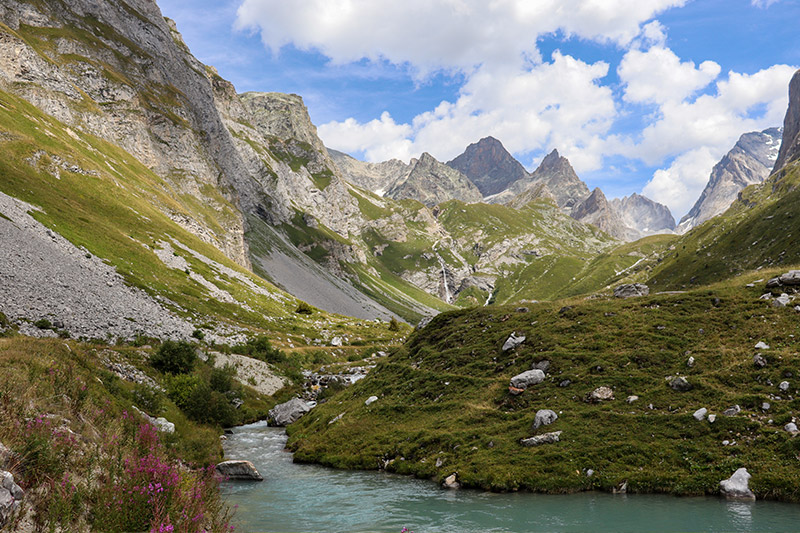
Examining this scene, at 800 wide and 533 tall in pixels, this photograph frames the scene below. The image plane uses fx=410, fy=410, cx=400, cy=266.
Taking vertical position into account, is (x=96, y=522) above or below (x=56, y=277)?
below

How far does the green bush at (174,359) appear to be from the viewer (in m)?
43.9

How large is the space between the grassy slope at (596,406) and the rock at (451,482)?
426 mm

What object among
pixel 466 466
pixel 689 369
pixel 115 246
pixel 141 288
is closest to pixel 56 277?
pixel 141 288

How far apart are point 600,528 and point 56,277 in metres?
75.3

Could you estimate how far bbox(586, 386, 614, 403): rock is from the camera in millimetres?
27500

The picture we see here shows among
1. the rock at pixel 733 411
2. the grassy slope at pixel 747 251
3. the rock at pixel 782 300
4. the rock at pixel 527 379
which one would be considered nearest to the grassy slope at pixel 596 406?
the rock at pixel 733 411

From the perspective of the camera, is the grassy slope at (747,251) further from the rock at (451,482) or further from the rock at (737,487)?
the rock at (451,482)

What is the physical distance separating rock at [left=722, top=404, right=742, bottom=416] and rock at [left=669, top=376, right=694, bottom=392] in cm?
254

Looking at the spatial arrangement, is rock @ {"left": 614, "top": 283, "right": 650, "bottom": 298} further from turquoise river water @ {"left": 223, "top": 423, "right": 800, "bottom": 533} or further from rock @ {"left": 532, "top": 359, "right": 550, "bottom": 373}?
turquoise river water @ {"left": 223, "top": 423, "right": 800, "bottom": 533}

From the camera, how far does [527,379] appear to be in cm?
3145

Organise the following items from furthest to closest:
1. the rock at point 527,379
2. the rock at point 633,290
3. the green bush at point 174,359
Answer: the rock at point 633,290 → the green bush at point 174,359 → the rock at point 527,379

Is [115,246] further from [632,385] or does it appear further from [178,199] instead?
[632,385]

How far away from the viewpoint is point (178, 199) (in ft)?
563

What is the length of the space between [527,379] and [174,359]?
3677 cm
